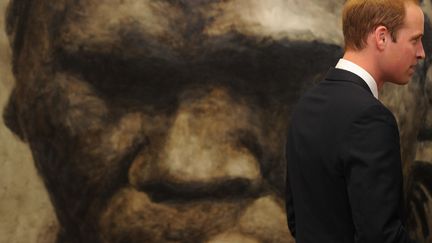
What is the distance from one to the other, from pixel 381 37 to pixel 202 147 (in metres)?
0.57

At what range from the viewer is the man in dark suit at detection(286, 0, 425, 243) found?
760mm

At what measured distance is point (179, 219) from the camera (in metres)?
1.35

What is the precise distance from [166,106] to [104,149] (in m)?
0.15

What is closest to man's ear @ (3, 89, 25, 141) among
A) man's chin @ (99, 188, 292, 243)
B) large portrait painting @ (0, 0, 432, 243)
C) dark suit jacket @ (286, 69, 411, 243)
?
large portrait painting @ (0, 0, 432, 243)

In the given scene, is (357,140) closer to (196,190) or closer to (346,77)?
(346,77)

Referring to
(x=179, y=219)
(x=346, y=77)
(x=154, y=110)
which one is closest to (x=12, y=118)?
(x=154, y=110)

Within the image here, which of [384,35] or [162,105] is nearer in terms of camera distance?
[384,35]

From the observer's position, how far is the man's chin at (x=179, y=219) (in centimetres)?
135

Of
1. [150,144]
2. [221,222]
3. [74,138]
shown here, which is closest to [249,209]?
[221,222]

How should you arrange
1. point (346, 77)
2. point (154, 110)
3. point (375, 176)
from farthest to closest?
point (154, 110)
point (346, 77)
point (375, 176)

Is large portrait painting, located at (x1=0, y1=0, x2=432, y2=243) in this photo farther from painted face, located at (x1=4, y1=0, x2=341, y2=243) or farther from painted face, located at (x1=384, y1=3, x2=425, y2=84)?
painted face, located at (x1=384, y1=3, x2=425, y2=84)

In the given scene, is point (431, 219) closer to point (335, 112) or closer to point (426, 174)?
point (426, 174)

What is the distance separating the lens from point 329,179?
82cm

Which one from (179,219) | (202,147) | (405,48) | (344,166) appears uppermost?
(405,48)
